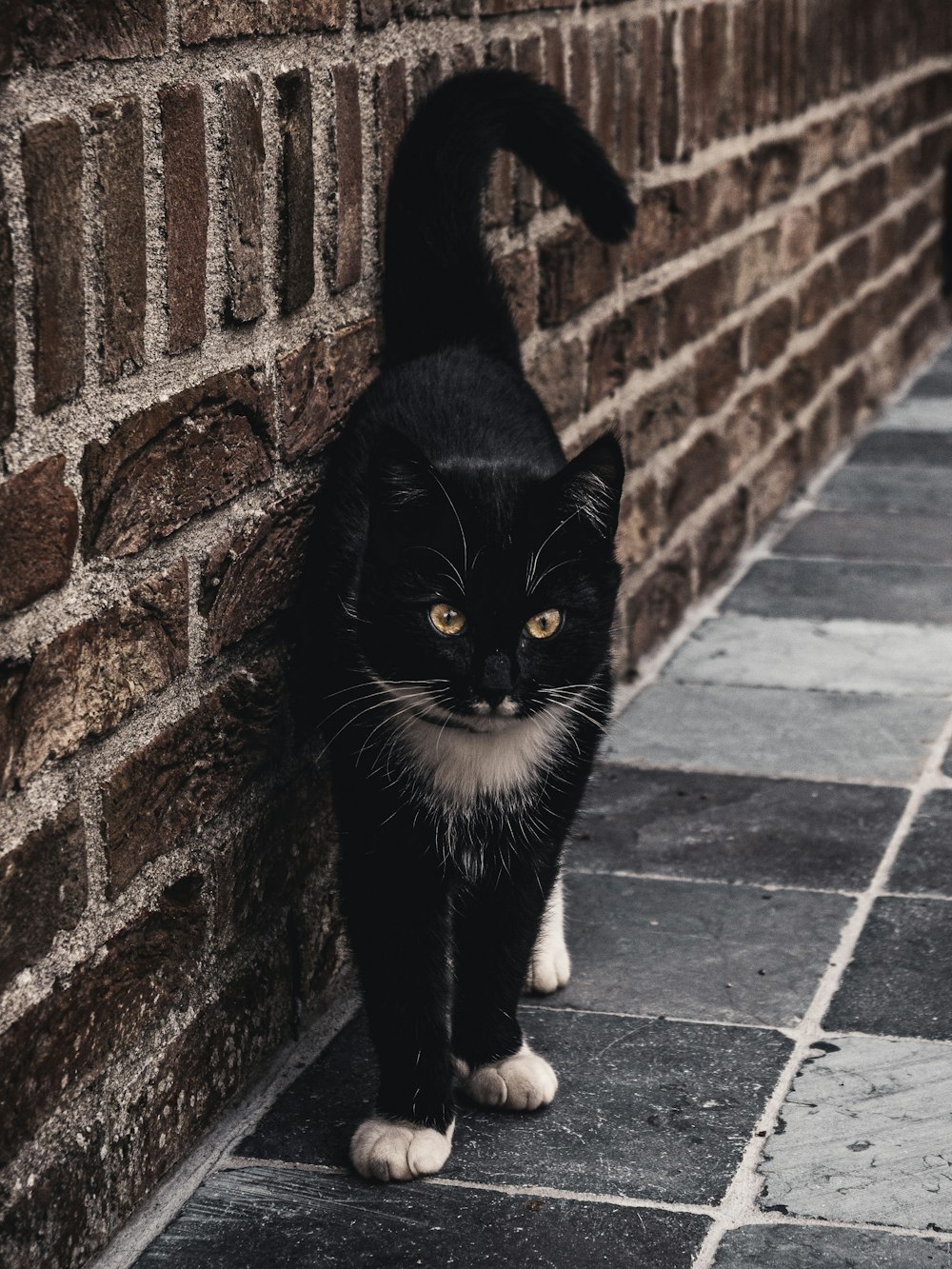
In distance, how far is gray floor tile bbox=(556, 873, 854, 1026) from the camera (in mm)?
2719

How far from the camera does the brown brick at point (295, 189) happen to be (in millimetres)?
2363

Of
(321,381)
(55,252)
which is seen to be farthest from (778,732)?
(55,252)

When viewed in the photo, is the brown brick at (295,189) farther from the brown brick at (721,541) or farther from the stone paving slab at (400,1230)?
the brown brick at (721,541)

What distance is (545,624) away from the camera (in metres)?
2.23

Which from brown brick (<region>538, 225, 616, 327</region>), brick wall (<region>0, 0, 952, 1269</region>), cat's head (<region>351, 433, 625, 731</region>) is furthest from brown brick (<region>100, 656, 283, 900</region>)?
brown brick (<region>538, 225, 616, 327</region>)

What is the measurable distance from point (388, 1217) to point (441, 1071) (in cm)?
20

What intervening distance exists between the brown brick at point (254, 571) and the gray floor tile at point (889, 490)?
10.4 ft

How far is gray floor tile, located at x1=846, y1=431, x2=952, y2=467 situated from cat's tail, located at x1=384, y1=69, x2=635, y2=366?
323 centimetres

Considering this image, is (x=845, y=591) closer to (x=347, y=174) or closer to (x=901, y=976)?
(x=901, y=976)

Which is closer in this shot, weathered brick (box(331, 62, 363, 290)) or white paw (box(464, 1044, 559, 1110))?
white paw (box(464, 1044, 559, 1110))

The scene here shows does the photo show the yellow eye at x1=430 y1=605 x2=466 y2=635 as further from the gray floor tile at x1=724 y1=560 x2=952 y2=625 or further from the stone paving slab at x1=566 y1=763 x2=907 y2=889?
the gray floor tile at x1=724 y1=560 x2=952 y2=625

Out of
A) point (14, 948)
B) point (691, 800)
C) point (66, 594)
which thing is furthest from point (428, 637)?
point (691, 800)

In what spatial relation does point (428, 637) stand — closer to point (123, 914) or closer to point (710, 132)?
point (123, 914)

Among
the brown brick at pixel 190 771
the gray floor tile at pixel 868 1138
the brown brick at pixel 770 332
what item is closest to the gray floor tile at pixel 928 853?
the gray floor tile at pixel 868 1138
